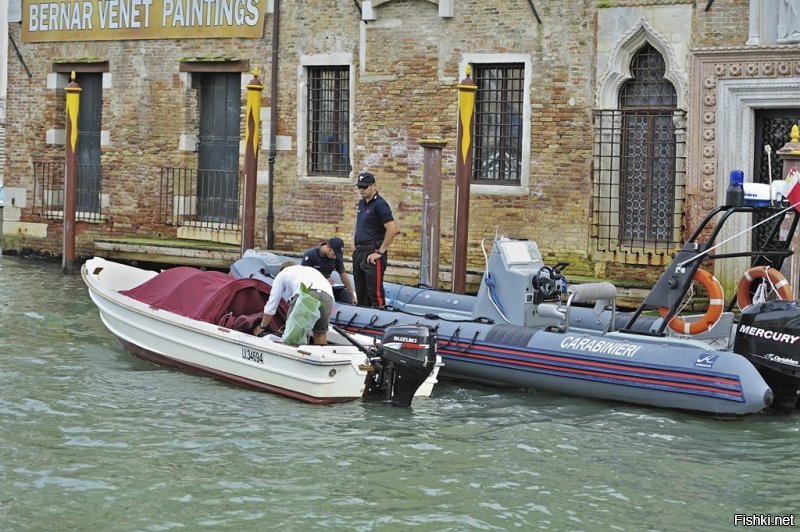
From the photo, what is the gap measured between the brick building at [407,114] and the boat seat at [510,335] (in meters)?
4.26

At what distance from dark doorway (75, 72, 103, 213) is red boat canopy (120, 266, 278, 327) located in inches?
323

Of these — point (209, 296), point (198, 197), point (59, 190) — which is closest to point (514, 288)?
point (209, 296)

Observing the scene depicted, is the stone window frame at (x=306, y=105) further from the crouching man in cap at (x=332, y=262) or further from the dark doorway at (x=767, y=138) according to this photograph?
the dark doorway at (x=767, y=138)

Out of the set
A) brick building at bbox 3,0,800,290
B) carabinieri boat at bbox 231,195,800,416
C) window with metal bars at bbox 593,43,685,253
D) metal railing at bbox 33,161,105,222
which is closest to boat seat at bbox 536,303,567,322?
carabinieri boat at bbox 231,195,800,416

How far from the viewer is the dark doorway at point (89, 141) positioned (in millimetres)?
20969

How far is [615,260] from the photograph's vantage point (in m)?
16.0

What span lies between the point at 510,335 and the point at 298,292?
186cm

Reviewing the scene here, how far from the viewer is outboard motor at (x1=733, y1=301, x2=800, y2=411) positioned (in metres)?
10.5

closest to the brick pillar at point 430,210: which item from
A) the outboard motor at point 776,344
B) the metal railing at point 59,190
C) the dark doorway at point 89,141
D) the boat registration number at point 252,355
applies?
the boat registration number at point 252,355

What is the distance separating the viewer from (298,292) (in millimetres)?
11461

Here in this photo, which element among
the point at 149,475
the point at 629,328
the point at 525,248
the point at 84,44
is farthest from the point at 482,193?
the point at 149,475

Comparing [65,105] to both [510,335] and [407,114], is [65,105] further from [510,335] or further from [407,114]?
[510,335]

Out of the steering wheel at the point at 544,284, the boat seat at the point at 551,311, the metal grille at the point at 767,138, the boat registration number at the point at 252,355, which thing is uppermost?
the metal grille at the point at 767,138

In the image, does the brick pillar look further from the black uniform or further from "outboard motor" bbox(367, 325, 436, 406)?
"outboard motor" bbox(367, 325, 436, 406)
